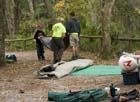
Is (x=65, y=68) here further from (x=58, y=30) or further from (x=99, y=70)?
(x=58, y=30)

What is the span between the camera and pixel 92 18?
90.7 feet

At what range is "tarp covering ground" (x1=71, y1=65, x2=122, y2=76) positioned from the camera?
1373cm

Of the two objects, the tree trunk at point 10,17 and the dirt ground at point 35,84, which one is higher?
the tree trunk at point 10,17

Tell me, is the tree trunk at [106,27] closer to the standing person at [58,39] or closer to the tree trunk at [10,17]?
the standing person at [58,39]

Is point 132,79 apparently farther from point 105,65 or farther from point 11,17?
point 11,17

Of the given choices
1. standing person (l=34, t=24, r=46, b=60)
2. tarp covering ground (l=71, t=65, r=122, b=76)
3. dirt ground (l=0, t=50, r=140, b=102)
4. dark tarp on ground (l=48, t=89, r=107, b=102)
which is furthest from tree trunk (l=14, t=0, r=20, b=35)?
dark tarp on ground (l=48, t=89, r=107, b=102)

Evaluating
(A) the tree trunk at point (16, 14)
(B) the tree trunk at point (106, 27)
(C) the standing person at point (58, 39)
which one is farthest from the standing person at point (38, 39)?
(A) the tree trunk at point (16, 14)

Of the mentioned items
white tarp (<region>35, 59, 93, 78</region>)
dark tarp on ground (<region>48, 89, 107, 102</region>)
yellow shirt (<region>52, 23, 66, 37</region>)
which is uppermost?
yellow shirt (<region>52, 23, 66, 37</region>)

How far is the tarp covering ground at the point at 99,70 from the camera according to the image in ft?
45.0

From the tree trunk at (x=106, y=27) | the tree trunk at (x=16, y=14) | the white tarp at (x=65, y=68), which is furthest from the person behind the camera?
the tree trunk at (x=16, y=14)

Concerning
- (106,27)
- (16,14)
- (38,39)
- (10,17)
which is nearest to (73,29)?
(106,27)

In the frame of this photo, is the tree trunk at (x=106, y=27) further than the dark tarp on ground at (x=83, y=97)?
Yes

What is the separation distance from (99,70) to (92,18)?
1344 centimetres

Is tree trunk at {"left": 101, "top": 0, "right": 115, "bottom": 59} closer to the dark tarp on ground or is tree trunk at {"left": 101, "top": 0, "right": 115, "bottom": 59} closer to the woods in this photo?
the woods
